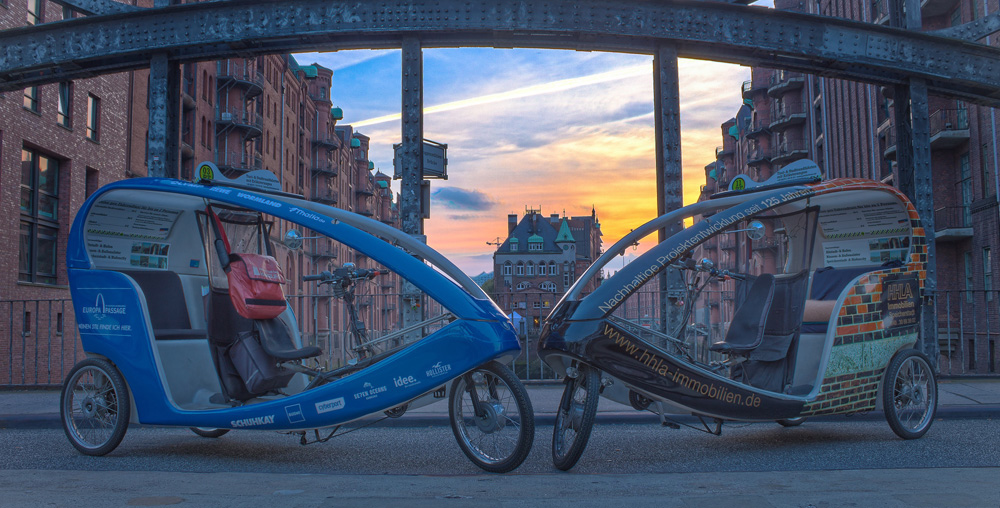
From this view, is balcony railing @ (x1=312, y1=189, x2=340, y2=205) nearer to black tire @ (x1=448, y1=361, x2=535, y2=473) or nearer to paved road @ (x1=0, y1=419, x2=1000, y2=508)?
paved road @ (x1=0, y1=419, x2=1000, y2=508)

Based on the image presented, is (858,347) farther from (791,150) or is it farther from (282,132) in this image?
(282,132)

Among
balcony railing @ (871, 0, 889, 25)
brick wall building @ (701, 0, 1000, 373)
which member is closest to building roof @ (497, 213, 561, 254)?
brick wall building @ (701, 0, 1000, 373)

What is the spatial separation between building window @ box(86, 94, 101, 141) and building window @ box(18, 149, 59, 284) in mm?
2585

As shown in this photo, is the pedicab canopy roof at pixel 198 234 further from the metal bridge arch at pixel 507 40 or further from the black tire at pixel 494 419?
the metal bridge arch at pixel 507 40

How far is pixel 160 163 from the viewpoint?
9.54m

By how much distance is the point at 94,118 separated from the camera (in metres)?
31.3

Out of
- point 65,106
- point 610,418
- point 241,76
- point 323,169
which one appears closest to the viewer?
point 610,418

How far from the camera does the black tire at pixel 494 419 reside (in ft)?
16.8

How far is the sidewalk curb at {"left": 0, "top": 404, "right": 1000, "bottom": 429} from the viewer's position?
7.77 metres

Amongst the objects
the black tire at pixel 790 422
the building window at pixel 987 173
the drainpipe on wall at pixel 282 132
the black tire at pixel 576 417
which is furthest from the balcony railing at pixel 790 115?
the black tire at pixel 576 417

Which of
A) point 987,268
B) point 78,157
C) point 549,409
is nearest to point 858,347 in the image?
point 549,409

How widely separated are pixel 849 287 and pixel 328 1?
679 cm

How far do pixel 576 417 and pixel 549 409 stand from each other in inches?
→ 112

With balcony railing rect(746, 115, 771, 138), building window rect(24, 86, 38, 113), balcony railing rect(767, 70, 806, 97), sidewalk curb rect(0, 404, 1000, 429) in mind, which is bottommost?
sidewalk curb rect(0, 404, 1000, 429)
